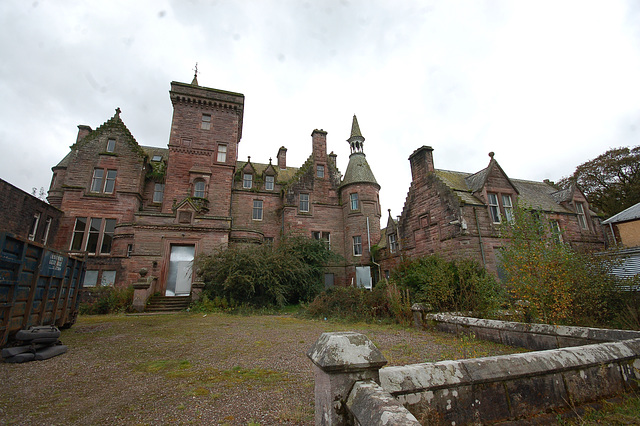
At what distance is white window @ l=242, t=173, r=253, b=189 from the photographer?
26609 millimetres

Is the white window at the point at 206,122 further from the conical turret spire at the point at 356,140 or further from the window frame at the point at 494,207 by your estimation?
the window frame at the point at 494,207

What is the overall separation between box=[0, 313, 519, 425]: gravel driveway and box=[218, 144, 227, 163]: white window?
17825 mm

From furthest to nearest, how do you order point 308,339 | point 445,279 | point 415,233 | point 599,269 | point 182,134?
point 182,134
point 415,233
point 445,279
point 308,339
point 599,269

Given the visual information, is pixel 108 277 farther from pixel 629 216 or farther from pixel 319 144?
pixel 629 216

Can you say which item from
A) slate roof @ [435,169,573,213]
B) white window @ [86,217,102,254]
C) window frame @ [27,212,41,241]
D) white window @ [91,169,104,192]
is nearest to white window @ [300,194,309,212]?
slate roof @ [435,169,573,213]

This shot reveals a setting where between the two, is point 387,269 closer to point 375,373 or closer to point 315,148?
point 315,148

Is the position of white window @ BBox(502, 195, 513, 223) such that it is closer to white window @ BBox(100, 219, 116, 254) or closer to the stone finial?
the stone finial

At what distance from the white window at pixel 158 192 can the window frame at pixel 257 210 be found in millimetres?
7666

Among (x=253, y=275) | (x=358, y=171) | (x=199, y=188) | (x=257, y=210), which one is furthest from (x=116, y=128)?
(x=358, y=171)

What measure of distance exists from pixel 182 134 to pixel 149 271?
12.3 metres

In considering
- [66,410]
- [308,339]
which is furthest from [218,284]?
[66,410]

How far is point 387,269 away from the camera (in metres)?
22.2

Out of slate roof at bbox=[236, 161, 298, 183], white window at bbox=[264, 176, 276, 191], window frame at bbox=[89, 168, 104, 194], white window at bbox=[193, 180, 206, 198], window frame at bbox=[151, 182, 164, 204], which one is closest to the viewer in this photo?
window frame at bbox=[89, 168, 104, 194]

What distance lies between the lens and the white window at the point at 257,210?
25.9m
